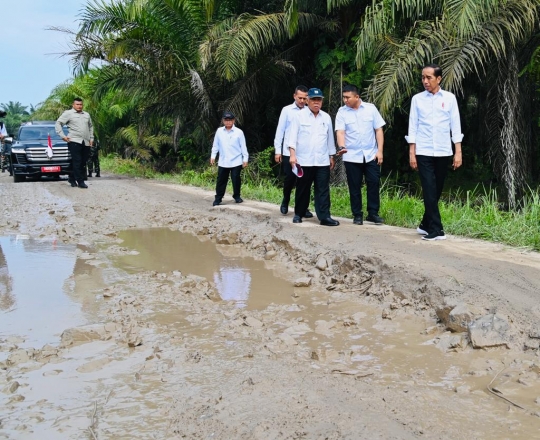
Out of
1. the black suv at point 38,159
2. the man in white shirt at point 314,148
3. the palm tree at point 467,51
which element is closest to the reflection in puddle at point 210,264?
the man in white shirt at point 314,148

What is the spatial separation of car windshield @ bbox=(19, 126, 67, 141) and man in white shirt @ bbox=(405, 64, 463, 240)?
13.2 metres

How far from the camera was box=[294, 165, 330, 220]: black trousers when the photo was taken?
27.5ft

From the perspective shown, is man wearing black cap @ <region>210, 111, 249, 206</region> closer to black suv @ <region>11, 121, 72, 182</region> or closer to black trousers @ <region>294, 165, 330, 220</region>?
black trousers @ <region>294, 165, 330, 220</region>

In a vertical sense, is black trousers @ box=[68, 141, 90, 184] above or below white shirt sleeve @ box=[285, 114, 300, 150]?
below

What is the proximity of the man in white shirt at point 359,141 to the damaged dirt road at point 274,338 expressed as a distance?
64cm

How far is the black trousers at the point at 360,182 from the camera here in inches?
331

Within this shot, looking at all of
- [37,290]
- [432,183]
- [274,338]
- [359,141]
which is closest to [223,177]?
[359,141]

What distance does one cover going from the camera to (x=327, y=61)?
559 inches

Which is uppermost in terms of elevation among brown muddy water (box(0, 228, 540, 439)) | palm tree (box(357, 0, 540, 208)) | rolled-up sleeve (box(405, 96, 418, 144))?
palm tree (box(357, 0, 540, 208))

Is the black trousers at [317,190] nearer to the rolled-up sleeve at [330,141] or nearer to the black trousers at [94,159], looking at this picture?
the rolled-up sleeve at [330,141]

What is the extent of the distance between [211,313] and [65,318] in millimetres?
1044

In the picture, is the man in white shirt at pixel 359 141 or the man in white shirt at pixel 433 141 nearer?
the man in white shirt at pixel 433 141

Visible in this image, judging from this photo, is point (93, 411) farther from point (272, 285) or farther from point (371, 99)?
point (371, 99)

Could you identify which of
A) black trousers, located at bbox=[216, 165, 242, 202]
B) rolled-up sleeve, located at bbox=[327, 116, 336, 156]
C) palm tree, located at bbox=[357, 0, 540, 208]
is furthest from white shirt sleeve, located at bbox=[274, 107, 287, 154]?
palm tree, located at bbox=[357, 0, 540, 208]
